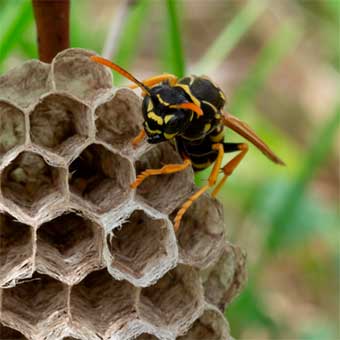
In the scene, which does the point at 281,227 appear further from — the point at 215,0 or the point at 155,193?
the point at 215,0

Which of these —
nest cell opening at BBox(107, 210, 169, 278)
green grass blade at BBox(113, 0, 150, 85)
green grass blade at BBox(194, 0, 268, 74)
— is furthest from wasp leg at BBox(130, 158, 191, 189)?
green grass blade at BBox(194, 0, 268, 74)

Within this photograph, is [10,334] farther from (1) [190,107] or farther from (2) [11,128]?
(1) [190,107]

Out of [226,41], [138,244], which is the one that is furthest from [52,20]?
[226,41]

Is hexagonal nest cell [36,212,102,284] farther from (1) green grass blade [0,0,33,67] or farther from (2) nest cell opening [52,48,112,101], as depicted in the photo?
(1) green grass blade [0,0,33,67]

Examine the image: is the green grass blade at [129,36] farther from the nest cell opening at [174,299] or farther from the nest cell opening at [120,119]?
the nest cell opening at [174,299]

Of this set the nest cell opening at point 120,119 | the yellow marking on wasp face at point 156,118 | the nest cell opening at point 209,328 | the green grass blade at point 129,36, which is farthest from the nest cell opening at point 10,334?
the green grass blade at point 129,36

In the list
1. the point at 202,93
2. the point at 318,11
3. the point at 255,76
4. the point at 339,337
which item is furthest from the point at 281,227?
the point at 318,11
